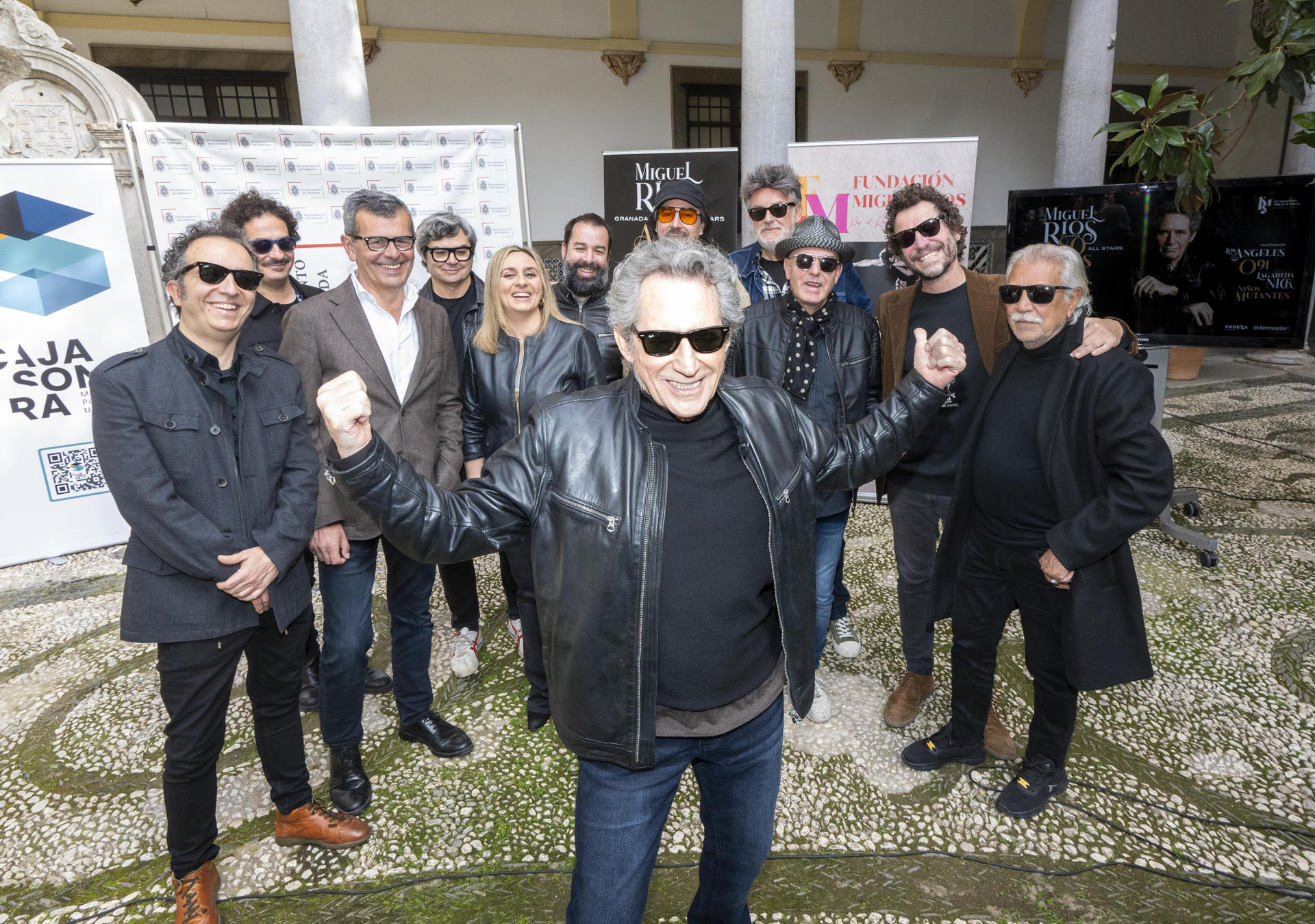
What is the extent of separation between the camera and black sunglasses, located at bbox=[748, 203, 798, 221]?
11.7 ft

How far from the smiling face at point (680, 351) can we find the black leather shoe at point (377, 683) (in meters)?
2.41

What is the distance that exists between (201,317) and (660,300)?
1.36 m

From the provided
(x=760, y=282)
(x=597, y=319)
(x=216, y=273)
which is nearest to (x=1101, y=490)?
(x=760, y=282)

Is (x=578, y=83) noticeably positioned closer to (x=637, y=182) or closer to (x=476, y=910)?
(x=637, y=182)

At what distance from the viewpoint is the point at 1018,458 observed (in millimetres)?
2424

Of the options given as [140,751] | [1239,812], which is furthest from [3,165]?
[1239,812]

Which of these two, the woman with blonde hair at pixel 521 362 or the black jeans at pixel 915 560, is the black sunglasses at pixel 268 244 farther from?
the black jeans at pixel 915 560

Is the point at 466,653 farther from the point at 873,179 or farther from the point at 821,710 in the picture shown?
the point at 873,179

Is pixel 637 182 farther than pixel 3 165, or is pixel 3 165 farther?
pixel 637 182

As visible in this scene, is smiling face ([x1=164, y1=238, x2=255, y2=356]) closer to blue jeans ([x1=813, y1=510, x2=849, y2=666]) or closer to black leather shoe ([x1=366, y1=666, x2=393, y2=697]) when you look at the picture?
black leather shoe ([x1=366, y1=666, x2=393, y2=697])

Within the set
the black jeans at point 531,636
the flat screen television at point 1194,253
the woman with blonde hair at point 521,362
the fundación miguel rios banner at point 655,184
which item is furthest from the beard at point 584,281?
the fundación miguel rios banner at point 655,184

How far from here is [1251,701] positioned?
10.3 ft

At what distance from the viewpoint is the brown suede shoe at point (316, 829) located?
2.48 metres

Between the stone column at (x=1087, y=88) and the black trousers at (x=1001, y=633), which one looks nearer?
the black trousers at (x=1001, y=633)
